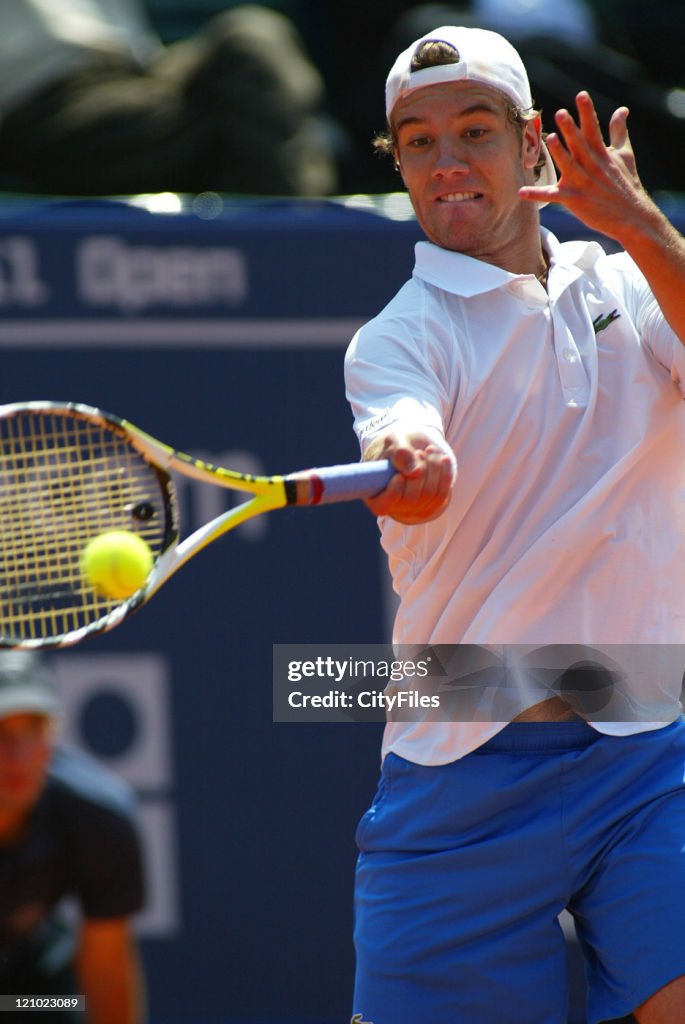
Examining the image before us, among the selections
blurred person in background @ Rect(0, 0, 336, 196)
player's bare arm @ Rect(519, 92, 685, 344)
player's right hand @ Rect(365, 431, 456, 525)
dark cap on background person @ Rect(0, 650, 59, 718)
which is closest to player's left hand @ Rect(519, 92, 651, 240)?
player's bare arm @ Rect(519, 92, 685, 344)

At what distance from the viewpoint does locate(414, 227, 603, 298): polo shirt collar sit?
8.89ft

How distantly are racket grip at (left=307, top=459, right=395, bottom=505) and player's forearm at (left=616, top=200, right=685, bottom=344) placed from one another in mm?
510

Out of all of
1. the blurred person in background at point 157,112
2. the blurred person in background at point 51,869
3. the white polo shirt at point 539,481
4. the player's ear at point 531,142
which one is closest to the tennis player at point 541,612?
the white polo shirt at point 539,481

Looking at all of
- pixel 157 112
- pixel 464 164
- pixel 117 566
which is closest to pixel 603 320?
pixel 464 164

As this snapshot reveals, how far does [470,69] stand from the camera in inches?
109

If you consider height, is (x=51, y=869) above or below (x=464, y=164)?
below

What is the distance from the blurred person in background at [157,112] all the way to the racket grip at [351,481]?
279 centimetres

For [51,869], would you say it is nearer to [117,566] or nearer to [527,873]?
[117,566]

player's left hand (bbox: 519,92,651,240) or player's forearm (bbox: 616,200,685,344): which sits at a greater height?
player's left hand (bbox: 519,92,651,240)

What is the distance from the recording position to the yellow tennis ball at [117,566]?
9.01 ft

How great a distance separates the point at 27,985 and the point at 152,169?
2758mm

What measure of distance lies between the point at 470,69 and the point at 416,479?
0.79m

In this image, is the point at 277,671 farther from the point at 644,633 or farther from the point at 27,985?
the point at 644,633

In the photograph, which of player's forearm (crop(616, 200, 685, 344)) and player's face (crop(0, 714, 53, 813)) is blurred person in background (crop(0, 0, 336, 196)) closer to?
player's face (crop(0, 714, 53, 813))
